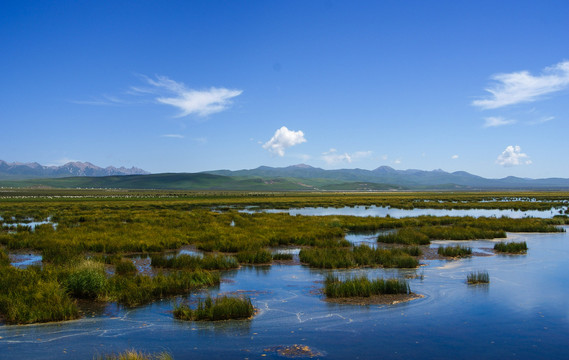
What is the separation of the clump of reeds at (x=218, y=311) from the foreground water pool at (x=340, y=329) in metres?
0.27

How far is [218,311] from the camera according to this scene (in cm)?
1206

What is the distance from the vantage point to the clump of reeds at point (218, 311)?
12016 millimetres

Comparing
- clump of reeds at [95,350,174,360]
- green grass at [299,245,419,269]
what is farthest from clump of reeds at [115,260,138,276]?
clump of reeds at [95,350,174,360]

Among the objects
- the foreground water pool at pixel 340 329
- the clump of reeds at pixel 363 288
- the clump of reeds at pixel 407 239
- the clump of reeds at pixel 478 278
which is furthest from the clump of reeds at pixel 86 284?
the clump of reeds at pixel 407 239

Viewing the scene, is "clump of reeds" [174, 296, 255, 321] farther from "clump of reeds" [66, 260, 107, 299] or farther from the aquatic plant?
"clump of reeds" [66, 260, 107, 299]

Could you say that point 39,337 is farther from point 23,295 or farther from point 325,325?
point 325,325

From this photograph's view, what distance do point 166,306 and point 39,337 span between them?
374cm

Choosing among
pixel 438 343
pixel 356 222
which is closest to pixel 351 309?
pixel 438 343

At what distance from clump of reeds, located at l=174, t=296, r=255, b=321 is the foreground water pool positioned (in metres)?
0.27

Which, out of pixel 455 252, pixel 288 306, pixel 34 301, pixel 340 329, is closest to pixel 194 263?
pixel 288 306

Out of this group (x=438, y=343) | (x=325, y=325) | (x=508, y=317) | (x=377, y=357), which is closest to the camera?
(x=377, y=357)

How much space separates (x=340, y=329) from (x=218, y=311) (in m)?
3.46

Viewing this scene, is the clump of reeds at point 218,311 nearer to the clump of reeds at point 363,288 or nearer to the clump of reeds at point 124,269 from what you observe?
the clump of reeds at point 363,288

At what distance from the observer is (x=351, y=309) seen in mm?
13320
